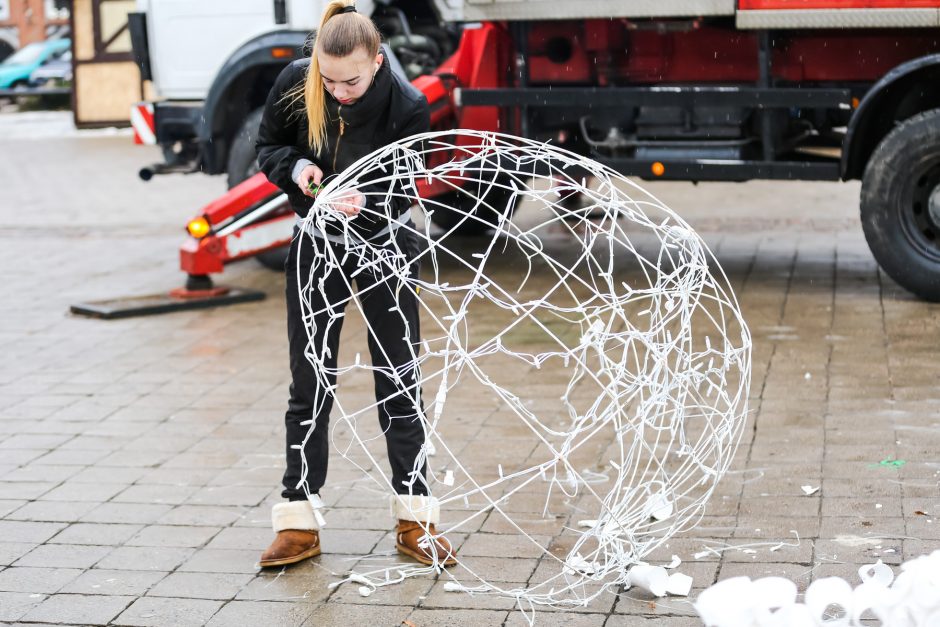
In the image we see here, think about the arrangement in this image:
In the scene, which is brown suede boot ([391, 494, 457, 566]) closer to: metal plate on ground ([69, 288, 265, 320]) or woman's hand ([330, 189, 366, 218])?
woman's hand ([330, 189, 366, 218])

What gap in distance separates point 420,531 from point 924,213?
4.47m

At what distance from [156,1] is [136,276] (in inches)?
76.3

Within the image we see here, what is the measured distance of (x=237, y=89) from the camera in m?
9.12

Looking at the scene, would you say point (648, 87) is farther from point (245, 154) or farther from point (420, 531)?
point (420, 531)

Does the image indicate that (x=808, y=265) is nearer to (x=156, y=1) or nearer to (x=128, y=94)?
(x=156, y=1)

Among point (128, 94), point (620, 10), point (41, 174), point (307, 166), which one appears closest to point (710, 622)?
point (307, 166)

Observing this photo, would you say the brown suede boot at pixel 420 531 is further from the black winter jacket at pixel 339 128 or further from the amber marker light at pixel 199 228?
the amber marker light at pixel 199 228

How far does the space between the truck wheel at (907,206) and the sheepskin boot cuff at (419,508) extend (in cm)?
424

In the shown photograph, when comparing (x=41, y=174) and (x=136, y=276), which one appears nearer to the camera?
(x=136, y=276)

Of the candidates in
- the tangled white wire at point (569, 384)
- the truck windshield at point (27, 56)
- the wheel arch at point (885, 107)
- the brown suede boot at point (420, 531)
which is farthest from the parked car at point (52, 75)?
the brown suede boot at point (420, 531)

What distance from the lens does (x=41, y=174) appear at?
52.7 ft

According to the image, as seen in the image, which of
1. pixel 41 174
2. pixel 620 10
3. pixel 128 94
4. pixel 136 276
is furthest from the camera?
pixel 128 94

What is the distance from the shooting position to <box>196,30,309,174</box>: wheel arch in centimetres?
888

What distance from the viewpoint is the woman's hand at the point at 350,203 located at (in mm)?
3743
